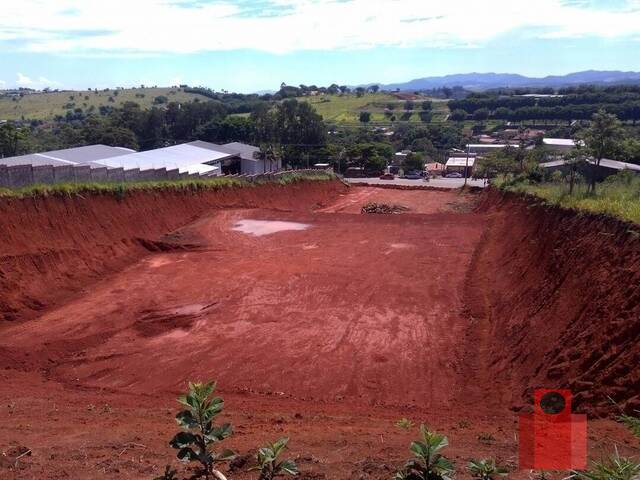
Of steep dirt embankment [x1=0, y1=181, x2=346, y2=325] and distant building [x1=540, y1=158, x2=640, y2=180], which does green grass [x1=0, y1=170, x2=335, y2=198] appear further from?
distant building [x1=540, y1=158, x2=640, y2=180]

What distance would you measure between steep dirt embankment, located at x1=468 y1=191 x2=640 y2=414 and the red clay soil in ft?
0.27

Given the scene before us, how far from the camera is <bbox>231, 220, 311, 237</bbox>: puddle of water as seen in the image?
93.1 ft

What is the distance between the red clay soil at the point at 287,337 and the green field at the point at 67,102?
12924 centimetres

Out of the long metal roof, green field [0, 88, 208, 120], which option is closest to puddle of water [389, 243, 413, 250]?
the long metal roof

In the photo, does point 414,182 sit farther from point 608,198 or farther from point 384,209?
point 608,198

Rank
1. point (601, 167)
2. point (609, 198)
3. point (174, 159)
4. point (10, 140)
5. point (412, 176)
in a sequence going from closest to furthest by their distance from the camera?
point (609, 198)
point (601, 167)
point (174, 159)
point (10, 140)
point (412, 176)

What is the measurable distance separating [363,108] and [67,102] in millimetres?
89372

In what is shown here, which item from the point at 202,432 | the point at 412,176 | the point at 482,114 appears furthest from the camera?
the point at 482,114

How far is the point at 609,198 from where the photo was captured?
16.8 m

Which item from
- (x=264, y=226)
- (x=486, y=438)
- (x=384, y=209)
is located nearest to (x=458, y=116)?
(x=384, y=209)

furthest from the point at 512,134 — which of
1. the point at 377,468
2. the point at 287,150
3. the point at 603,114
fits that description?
the point at 377,468

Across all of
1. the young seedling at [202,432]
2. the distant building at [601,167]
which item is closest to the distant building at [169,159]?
the distant building at [601,167]

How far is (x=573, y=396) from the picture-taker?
30.5ft

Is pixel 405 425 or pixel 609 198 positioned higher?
pixel 609 198
